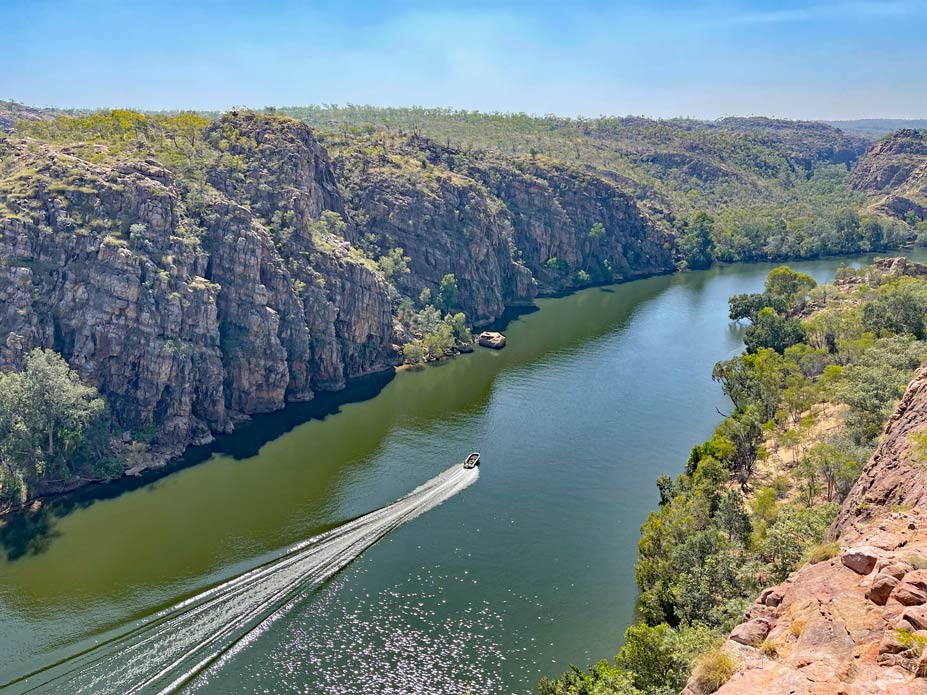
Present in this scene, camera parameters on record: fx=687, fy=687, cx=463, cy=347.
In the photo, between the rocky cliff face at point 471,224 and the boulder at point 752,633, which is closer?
the boulder at point 752,633

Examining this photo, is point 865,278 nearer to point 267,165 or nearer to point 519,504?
point 519,504

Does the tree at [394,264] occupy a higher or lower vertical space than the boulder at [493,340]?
higher

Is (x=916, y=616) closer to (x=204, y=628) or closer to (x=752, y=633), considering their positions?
(x=752, y=633)

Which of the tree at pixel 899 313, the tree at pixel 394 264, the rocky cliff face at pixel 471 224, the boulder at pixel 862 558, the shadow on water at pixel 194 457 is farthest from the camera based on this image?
the rocky cliff face at pixel 471 224

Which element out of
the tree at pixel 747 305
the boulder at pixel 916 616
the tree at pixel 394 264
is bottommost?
the tree at pixel 747 305

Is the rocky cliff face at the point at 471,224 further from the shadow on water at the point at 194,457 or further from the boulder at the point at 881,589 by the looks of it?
the boulder at the point at 881,589

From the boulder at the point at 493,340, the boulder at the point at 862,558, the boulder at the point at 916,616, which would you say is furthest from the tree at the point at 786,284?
the boulder at the point at 916,616

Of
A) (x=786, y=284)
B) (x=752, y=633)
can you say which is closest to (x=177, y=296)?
(x=752, y=633)
